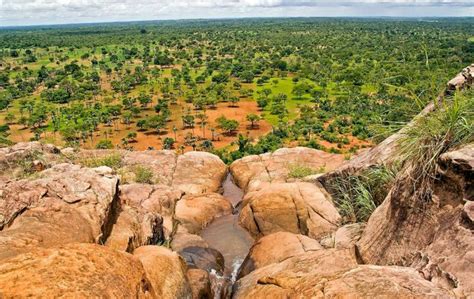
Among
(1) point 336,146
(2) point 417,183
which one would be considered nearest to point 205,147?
(1) point 336,146

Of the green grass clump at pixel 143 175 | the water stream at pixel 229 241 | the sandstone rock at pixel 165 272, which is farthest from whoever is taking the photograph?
the green grass clump at pixel 143 175

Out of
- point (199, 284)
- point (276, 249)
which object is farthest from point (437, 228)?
point (276, 249)

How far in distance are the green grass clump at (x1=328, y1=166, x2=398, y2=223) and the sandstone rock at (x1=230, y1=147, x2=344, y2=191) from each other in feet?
45.8

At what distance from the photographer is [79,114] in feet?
271

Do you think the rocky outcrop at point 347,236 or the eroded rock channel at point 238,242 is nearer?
the eroded rock channel at point 238,242

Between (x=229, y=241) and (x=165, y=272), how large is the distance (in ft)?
38.6

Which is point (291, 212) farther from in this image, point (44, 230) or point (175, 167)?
point (175, 167)

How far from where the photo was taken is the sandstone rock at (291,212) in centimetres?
1898

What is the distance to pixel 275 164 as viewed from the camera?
114 feet

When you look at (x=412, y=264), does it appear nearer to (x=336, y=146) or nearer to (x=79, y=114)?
(x=336, y=146)

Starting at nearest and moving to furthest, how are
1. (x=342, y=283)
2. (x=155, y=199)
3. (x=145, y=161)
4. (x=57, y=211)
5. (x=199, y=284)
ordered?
1. (x=342, y=283)
2. (x=57, y=211)
3. (x=199, y=284)
4. (x=155, y=199)
5. (x=145, y=161)

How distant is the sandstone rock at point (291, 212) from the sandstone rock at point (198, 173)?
9178mm

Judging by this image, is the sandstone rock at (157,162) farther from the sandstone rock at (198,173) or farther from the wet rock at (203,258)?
the wet rock at (203,258)

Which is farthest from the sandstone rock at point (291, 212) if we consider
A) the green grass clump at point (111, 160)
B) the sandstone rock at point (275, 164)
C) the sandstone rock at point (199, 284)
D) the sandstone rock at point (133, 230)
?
the green grass clump at point (111, 160)
